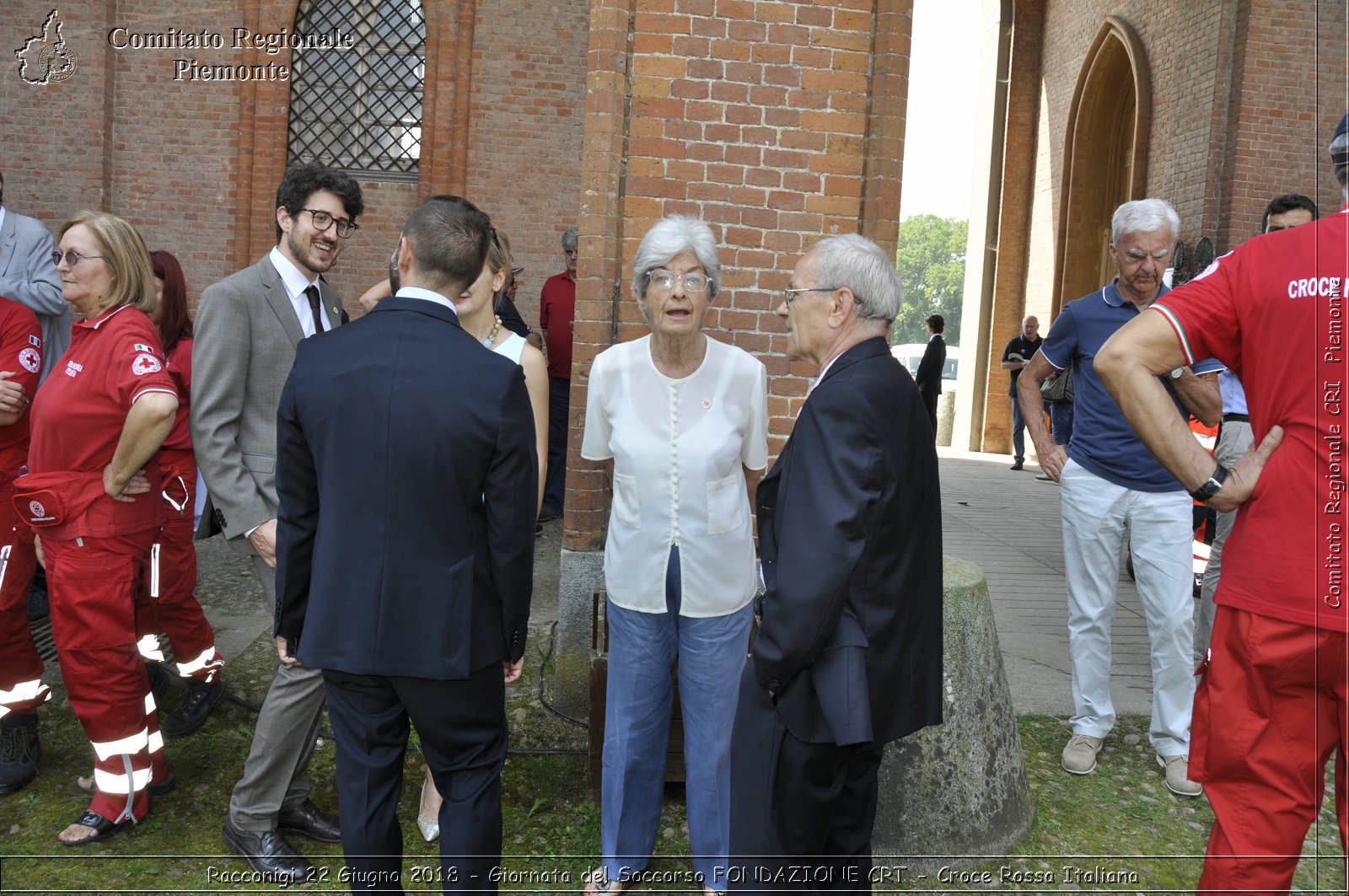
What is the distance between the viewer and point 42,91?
34.4 feet

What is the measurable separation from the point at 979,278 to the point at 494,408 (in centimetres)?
1744

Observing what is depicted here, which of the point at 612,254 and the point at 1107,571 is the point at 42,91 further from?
the point at 1107,571

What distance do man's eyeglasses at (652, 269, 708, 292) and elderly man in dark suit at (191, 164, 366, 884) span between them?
46.3 inches

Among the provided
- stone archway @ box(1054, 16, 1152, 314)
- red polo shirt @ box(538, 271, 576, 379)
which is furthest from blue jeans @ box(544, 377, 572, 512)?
stone archway @ box(1054, 16, 1152, 314)

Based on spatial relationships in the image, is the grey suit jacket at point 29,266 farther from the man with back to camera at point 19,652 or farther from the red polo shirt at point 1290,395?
the red polo shirt at point 1290,395

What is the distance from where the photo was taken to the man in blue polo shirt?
13.5 ft

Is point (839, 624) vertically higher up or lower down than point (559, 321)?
lower down

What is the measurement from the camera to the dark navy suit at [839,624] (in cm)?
224

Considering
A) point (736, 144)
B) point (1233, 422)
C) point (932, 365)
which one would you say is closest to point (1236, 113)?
point (932, 365)

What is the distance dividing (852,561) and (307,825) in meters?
2.30

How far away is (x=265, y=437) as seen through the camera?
11.1 feet

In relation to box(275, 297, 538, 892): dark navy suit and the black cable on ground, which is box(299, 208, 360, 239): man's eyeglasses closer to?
box(275, 297, 538, 892): dark navy suit

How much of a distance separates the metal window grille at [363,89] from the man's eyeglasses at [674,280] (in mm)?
8303

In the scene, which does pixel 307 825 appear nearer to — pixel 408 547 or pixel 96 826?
pixel 96 826
